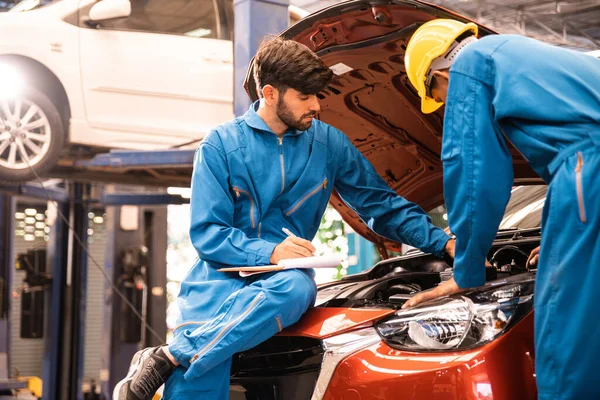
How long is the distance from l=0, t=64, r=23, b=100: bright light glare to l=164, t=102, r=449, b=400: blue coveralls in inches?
124

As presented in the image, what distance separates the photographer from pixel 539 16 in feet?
39.1

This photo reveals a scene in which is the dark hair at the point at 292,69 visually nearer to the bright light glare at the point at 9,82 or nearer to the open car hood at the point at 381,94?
the open car hood at the point at 381,94

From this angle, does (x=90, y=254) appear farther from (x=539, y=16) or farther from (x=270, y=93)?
(x=539, y=16)

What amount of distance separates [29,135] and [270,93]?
3.21 metres

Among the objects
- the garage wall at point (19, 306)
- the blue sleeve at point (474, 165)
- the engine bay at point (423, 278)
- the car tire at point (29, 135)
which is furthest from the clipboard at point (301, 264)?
the garage wall at point (19, 306)

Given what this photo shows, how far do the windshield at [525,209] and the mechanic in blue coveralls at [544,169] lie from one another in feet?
3.46

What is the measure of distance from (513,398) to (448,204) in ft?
1.76

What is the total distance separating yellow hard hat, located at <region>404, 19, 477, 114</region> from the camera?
7.08 feet

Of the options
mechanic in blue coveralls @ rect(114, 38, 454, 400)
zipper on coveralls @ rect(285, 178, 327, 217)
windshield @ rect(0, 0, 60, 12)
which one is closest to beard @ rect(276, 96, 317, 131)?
mechanic in blue coveralls @ rect(114, 38, 454, 400)

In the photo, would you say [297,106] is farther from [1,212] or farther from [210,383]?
[1,212]

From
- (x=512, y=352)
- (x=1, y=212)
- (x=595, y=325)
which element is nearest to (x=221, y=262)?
(x=512, y=352)

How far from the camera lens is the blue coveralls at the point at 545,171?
172cm

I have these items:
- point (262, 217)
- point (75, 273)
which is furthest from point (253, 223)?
point (75, 273)

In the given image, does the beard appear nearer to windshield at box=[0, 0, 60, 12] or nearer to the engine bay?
the engine bay
